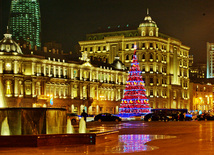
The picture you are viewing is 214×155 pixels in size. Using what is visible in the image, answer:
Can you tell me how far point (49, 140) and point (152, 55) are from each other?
95.5m

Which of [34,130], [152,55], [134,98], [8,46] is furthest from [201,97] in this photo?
[34,130]

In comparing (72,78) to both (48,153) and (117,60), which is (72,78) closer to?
(117,60)

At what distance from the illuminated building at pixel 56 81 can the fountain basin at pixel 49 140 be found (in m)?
53.3

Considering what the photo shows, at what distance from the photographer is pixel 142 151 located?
17469 mm

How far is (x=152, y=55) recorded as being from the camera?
11306 cm

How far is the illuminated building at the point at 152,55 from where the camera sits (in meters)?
113

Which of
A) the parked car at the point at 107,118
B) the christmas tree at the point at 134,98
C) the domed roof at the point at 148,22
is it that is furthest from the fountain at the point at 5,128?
the domed roof at the point at 148,22

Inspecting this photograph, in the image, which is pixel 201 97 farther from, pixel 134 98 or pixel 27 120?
pixel 27 120

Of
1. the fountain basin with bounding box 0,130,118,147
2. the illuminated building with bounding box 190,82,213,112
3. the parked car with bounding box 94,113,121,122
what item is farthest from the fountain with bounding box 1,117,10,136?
the illuminated building with bounding box 190,82,213,112

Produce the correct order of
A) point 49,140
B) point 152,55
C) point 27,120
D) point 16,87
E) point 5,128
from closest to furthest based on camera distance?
1. point 49,140
2. point 5,128
3. point 27,120
4. point 16,87
5. point 152,55

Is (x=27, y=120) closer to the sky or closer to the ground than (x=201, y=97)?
closer to the ground

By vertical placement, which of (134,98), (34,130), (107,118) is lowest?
(107,118)

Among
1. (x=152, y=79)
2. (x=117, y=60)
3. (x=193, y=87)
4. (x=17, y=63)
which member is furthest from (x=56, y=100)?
(x=193, y=87)

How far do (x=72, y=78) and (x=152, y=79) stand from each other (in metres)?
32.3
